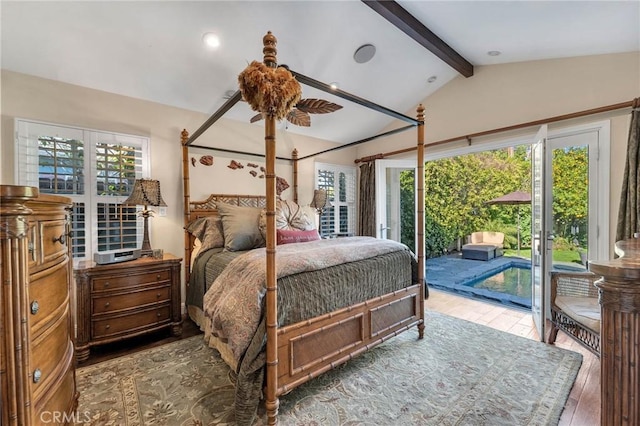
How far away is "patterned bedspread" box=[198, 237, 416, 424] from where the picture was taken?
1642 mm

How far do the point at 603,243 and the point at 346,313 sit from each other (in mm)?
2790

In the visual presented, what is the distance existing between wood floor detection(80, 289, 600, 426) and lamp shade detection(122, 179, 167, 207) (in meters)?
1.33

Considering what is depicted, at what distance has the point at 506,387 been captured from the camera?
1.99 meters

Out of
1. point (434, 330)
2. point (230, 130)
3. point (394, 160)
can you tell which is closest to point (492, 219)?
point (394, 160)

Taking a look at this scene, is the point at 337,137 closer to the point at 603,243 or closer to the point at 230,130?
the point at 230,130

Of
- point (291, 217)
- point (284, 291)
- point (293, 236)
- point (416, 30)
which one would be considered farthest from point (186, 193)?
point (416, 30)

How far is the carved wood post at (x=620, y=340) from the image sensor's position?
704 millimetres

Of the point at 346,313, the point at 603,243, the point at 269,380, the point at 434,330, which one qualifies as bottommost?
the point at 434,330

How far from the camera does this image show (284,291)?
1.79 meters

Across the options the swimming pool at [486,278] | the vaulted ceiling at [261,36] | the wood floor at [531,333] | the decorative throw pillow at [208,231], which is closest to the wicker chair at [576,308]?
the wood floor at [531,333]

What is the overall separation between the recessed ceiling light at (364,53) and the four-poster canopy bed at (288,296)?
1080 mm

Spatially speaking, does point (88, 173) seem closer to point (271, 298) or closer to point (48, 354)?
point (48, 354)

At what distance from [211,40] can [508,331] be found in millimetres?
4142

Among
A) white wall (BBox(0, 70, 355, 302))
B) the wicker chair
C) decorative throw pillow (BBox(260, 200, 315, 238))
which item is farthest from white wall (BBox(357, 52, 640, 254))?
decorative throw pillow (BBox(260, 200, 315, 238))
